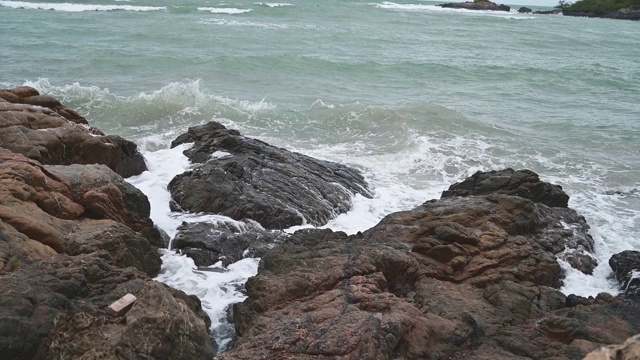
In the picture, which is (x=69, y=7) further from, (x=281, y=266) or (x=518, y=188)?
(x=281, y=266)

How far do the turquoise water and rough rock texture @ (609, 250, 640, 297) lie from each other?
24cm

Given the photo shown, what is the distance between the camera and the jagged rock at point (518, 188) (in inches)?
416

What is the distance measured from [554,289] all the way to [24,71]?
20281 millimetres

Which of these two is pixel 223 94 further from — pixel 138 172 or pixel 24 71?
pixel 138 172

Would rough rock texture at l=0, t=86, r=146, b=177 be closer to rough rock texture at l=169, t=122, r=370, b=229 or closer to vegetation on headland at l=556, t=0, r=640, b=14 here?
rough rock texture at l=169, t=122, r=370, b=229

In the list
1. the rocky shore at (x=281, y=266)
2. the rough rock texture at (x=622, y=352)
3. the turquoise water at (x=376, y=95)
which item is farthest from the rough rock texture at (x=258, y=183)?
the rough rock texture at (x=622, y=352)

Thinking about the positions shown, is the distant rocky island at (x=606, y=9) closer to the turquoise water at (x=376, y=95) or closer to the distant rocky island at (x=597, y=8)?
the distant rocky island at (x=597, y=8)

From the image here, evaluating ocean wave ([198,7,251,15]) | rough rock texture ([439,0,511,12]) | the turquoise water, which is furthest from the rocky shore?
rough rock texture ([439,0,511,12])

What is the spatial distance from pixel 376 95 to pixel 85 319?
16981mm

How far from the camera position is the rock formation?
505 centimetres

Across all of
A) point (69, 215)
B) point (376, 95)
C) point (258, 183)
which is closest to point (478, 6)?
point (376, 95)

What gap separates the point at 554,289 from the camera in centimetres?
763

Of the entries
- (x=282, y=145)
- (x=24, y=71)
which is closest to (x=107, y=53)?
(x=24, y=71)

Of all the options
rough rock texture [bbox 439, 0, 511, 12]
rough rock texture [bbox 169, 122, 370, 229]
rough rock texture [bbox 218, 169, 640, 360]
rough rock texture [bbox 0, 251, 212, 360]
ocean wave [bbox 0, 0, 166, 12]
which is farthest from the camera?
rough rock texture [bbox 439, 0, 511, 12]
